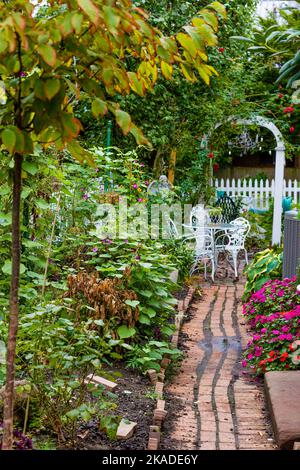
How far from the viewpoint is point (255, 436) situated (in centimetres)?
402

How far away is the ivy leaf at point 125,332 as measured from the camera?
4738 millimetres

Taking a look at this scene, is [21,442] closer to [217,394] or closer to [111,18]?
[111,18]

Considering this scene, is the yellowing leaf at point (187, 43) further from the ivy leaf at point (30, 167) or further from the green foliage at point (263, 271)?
the green foliage at point (263, 271)

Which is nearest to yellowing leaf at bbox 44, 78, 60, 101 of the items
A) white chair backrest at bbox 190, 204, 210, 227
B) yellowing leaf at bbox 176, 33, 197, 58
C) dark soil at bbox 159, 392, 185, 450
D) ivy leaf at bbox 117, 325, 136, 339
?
yellowing leaf at bbox 176, 33, 197, 58

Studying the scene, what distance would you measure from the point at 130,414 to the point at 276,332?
5.45ft

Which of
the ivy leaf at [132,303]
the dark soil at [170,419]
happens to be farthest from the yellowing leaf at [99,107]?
the ivy leaf at [132,303]

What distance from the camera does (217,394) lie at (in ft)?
15.8

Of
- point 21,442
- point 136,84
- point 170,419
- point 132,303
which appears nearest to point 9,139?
point 136,84

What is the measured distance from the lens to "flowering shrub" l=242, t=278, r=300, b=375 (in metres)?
4.89

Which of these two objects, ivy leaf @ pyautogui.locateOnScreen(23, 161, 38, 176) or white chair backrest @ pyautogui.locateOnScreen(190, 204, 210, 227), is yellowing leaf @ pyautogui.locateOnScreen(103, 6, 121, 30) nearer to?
ivy leaf @ pyautogui.locateOnScreen(23, 161, 38, 176)

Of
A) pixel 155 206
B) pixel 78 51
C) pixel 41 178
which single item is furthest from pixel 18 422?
pixel 155 206

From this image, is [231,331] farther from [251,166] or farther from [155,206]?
[251,166]

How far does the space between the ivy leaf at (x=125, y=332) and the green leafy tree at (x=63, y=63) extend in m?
2.17
